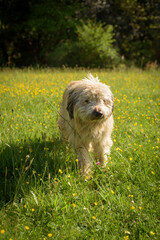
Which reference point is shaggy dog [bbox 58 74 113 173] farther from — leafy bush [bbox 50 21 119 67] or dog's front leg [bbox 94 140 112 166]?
leafy bush [bbox 50 21 119 67]

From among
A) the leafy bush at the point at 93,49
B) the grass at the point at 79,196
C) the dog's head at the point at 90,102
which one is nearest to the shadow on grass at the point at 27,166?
the grass at the point at 79,196

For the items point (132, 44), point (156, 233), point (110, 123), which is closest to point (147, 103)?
point (110, 123)

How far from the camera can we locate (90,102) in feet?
8.99

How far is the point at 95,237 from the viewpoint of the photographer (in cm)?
185

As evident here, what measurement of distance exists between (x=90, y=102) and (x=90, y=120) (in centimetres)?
26

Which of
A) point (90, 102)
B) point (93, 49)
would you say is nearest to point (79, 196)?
point (90, 102)

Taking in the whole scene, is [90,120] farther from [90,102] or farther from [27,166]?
[27,166]

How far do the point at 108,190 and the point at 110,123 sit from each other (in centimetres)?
105

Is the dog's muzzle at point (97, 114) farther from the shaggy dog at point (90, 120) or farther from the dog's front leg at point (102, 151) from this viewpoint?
the dog's front leg at point (102, 151)

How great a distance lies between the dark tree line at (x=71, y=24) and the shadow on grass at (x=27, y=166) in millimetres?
11597

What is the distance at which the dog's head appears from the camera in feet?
8.56

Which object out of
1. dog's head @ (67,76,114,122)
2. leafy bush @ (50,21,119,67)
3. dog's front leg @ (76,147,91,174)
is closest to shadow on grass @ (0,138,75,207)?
dog's front leg @ (76,147,91,174)

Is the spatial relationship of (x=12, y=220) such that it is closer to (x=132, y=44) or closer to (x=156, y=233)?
(x=156, y=233)

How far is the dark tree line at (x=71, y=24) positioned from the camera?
1472cm
